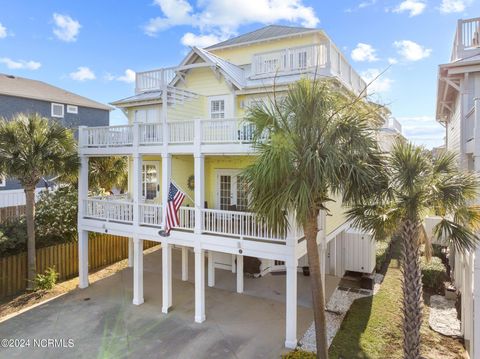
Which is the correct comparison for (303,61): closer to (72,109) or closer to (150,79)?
(150,79)

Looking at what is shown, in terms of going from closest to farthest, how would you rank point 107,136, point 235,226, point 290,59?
point 235,226, point 290,59, point 107,136

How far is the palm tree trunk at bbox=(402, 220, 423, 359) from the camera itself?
7.18 metres

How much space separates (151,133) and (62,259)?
313 inches

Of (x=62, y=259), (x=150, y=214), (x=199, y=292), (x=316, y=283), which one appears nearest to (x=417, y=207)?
(x=316, y=283)

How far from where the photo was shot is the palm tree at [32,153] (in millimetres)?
12305

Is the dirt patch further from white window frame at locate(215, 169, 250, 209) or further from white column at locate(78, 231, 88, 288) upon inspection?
white window frame at locate(215, 169, 250, 209)

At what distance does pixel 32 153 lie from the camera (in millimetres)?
12523

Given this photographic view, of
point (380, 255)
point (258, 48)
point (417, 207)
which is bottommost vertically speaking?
point (380, 255)

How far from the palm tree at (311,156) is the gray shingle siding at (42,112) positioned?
1991 centimetres

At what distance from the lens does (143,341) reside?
9781 mm

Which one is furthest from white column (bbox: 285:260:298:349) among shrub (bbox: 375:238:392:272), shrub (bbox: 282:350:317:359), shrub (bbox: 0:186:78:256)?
shrub (bbox: 0:186:78:256)

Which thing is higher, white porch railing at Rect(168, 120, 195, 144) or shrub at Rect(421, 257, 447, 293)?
white porch railing at Rect(168, 120, 195, 144)

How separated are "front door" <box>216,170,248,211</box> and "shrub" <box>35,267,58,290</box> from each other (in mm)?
7840

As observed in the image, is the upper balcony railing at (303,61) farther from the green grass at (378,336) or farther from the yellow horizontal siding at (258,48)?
the green grass at (378,336)
